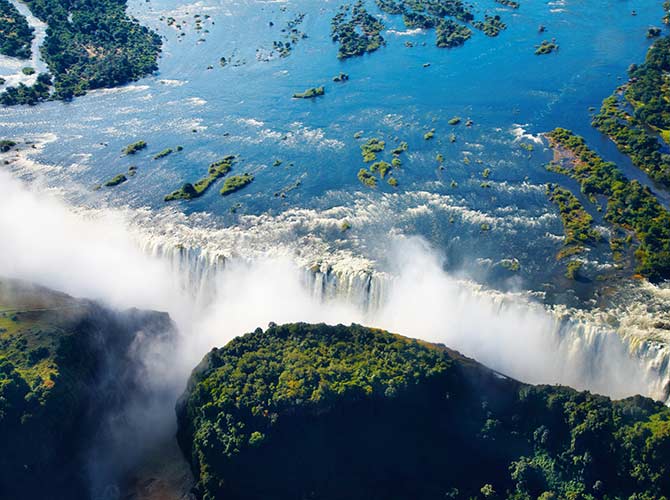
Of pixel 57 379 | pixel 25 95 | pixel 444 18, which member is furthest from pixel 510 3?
pixel 57 379

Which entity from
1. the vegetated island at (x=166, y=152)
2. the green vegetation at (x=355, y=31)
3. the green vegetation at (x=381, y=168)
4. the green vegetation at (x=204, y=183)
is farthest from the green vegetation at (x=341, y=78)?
the vegetated island at (x=166, y=152)

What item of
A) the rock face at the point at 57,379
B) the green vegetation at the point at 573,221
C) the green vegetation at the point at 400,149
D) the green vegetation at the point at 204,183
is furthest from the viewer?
the green vegetation at the point at 400,149

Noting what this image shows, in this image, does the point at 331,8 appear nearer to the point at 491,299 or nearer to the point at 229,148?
the point at 229,148

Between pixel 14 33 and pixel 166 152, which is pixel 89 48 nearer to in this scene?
pixel 14 33

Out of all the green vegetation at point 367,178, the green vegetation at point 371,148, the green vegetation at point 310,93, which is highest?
the green vegetation at point 310,93

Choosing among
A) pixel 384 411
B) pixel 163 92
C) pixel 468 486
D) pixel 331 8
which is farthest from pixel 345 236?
pixel 331 8

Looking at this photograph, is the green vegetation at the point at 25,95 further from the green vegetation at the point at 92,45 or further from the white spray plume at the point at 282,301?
the white spray plume at the point at 282,301
